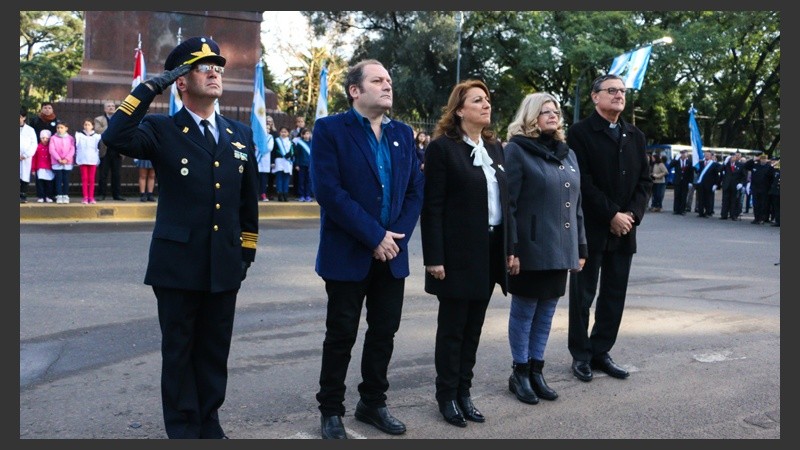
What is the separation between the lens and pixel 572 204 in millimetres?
5457

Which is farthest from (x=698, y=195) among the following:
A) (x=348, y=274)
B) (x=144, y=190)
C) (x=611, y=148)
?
(x=348, y=274)

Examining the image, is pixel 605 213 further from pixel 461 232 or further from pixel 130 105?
pixel 130 105

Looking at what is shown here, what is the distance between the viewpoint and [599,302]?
607 centimetres

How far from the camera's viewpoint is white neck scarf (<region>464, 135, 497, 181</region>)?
4.92m

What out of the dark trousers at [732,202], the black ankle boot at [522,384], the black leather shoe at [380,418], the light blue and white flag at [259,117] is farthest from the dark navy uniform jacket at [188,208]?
the dark trousers at [732,202]

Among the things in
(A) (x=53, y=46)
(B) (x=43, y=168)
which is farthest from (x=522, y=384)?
(A) (x=53, y=46)

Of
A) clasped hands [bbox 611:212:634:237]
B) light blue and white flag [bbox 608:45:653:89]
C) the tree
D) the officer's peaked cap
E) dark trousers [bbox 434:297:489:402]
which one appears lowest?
dark trousers [bbox 434:297:489:402]

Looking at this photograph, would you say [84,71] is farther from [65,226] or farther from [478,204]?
[478,204]

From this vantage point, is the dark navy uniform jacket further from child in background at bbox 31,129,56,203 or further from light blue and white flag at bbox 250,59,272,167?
light blue and white flag at bbox 250,59,272,167

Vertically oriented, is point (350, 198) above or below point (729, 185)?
below

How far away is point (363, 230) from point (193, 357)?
110 cm

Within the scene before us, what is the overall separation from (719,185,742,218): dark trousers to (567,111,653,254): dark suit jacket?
19.8m

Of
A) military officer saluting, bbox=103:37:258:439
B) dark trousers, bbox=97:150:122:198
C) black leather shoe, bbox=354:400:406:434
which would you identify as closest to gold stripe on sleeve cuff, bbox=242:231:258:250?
military officer saluting, bbox=103:37:258:439

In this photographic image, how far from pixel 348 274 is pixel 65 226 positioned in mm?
10667
